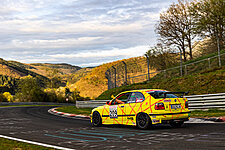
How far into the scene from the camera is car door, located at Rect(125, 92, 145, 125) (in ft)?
32.6

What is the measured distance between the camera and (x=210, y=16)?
39438 millimetres

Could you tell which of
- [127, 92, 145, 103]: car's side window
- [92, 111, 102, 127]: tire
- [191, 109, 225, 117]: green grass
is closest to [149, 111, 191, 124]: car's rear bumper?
[127, 92, 145, 103]: car's side window

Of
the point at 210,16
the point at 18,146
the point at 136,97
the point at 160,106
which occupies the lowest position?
the point at 18,146

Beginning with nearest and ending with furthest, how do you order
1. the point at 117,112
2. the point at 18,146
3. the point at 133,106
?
the point at 18,146
the point at 133,106
the point at 117,112

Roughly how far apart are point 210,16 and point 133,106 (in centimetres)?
3374

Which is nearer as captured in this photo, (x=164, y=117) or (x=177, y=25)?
(x=164, y=117)

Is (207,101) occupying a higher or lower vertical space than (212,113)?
higher

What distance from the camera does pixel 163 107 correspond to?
9.25m

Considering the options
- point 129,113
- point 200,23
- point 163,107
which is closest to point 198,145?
point 163,107

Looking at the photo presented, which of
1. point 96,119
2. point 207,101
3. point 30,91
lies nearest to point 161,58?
point 207,101

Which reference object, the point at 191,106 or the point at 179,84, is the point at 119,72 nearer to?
the point at 179,84

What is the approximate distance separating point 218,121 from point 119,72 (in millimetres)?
20774

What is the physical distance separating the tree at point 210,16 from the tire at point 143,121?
31.8m

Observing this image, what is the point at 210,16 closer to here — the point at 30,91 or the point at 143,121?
the point at 143,121
